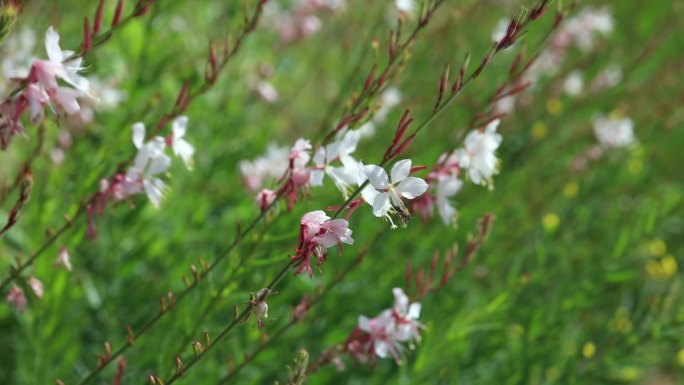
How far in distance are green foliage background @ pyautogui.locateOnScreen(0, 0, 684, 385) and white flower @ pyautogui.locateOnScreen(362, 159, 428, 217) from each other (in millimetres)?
381

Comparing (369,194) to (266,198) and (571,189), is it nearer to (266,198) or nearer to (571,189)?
(266,198)

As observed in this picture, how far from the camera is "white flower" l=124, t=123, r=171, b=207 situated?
139 cm

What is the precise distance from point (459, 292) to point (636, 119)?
1.72 m

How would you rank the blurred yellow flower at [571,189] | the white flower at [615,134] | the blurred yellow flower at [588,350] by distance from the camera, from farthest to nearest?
the blurred yellow flower at [571,189] → the white flower at [615,134] → the blurred yellow flower at [588,350]

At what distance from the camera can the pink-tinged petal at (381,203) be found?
102 cm

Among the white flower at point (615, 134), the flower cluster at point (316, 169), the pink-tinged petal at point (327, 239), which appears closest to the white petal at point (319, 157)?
the flower cluster at point (316, 169)

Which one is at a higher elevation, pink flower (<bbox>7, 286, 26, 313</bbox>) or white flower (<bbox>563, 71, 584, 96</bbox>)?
white flower (<bbox>563, 71, 584, 96</bbox>)

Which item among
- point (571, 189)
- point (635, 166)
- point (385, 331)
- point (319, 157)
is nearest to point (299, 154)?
point (319, 157)

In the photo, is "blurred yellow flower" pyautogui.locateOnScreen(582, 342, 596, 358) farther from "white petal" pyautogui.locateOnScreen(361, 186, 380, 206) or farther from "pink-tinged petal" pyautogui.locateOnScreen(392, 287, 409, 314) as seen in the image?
"white petal" pyautogui.locateOnScreen(361, 186, 380, 206)

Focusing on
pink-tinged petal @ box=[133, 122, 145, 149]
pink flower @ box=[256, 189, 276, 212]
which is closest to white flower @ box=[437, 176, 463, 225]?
pink flower @ box=[256, 189, 276, 212]

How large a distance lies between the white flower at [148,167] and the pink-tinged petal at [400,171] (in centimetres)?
53

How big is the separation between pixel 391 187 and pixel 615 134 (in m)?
2.49

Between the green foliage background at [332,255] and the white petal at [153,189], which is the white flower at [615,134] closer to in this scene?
the green foliage background at [332,255]

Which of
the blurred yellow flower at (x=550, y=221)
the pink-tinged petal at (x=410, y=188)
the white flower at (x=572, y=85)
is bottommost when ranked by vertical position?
the pink-tinged petal at (x=410, y=188)
